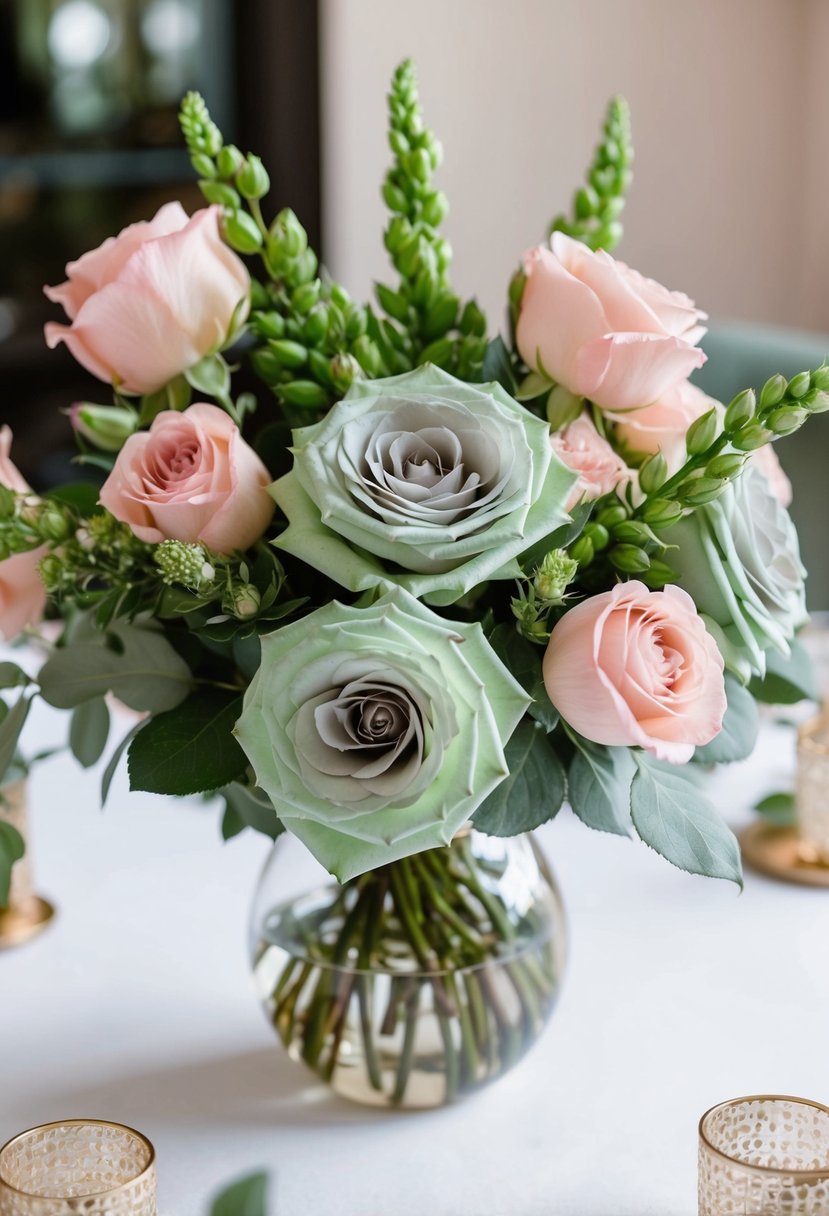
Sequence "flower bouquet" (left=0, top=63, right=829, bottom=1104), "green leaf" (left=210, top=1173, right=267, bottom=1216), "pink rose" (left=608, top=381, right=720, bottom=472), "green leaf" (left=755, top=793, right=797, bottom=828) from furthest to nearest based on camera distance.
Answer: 1. "green leaf" (left=755, top=793, right=797, bottom=828)
2. "pink rose" (left=608, top=381, right=720, bottom=472)
3. "flower bouquet" (left=0, top=63, right=829, bottom=1104)
4. "green leaf" (left=210, top=1173, right=267, bottom=1216)

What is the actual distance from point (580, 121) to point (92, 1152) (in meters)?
2.73

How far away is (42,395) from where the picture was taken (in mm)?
2855

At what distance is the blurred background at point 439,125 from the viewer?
2.73 meters

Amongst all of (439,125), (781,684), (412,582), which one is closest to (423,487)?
(412,582)

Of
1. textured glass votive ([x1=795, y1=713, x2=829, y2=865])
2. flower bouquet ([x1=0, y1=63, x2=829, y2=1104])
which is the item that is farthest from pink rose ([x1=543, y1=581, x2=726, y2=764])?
textured glass votive ([x1=795, y1=713, x2=829, y2=865])

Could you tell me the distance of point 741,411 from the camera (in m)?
0.54

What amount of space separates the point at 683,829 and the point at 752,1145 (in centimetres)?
13

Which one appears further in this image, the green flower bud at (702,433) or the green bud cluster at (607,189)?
the green bud cluster at (607,189)

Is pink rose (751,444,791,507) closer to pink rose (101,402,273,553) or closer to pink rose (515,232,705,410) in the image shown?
pink rose (515,232,705,410)

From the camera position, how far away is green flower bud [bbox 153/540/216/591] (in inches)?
21.2

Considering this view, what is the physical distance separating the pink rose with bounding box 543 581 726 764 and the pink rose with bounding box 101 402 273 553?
144 mm

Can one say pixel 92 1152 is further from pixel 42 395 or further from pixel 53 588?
pixel 42 395

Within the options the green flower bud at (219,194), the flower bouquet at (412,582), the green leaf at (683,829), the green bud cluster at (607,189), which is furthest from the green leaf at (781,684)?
the green flower bud at (219,194)

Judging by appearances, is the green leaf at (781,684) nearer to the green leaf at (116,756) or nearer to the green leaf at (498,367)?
the green leaf at (498,367)
